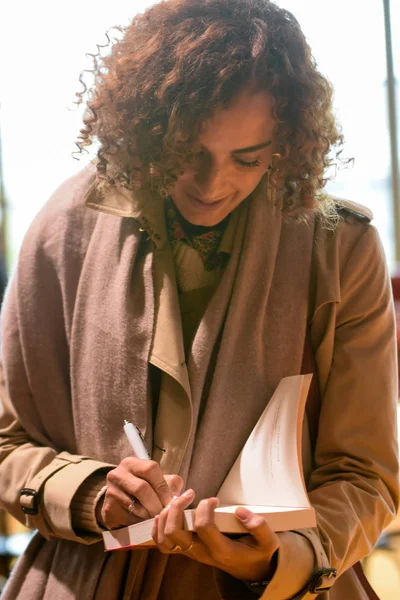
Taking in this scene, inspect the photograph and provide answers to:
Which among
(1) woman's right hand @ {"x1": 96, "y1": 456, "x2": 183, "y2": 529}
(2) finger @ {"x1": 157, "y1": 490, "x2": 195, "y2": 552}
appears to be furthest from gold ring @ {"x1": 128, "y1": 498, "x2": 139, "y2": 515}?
(2) finger @ {"x1": 157, "y1": 490, "x2": 195, "y2": 552}

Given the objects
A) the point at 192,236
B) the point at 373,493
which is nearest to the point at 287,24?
the point at 192,236

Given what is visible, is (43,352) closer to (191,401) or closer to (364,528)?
(191,401)

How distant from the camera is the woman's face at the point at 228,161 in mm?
1093

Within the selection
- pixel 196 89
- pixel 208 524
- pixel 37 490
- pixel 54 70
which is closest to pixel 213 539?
pixel 208 524

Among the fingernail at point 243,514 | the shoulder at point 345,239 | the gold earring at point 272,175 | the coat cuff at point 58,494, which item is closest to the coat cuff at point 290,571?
the fingernail at point 243,514

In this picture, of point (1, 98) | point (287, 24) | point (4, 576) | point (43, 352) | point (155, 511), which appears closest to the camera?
point (155, 511)

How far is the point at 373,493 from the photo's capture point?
45.2 inches

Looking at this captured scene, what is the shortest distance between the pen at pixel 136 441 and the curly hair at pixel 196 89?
37cm

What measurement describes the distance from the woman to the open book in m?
0.03

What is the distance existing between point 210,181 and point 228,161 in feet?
0.13

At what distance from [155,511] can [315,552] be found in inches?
9.7

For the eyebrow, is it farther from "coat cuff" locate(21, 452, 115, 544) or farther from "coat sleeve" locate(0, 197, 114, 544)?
"coat cuff" locate(21, 452, 115, 544)

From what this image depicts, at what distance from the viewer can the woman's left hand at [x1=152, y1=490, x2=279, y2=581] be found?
0.89 m

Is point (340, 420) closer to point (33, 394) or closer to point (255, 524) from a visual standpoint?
point (255, 524)
